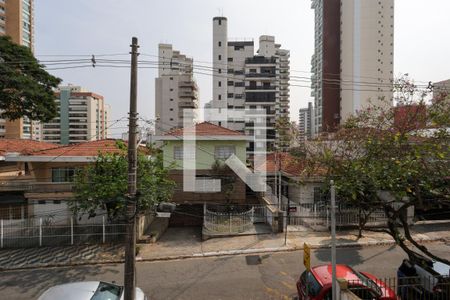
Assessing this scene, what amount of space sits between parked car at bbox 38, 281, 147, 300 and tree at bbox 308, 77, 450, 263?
20.4 ft

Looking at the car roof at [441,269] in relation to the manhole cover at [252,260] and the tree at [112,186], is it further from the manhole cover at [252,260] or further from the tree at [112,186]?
the tree at [112,186]

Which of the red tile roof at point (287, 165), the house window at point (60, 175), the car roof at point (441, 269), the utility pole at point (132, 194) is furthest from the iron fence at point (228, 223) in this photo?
the house window at point (60, 175)

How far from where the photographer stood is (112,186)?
480 inches

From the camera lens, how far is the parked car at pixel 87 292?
7.23 meters

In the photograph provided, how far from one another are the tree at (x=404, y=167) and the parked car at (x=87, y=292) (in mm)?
6213

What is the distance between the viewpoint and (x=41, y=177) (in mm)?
17188

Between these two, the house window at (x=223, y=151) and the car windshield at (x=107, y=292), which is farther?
the house window at (x=223, y=151)

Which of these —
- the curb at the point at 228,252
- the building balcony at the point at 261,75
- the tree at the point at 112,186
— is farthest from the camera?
the building balcony at the point at 261,75

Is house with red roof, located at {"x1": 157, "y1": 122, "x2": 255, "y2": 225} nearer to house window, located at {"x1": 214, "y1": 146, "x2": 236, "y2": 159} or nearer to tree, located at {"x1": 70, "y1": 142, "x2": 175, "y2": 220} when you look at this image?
house window, located at {"x1": 214, "y1": 146, "x2": 236, "y2": 159}

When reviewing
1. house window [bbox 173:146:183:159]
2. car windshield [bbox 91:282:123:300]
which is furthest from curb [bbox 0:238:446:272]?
house window [bbox 173:146:183:159]

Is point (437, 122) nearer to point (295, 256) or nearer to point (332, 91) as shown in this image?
point (295, 256)

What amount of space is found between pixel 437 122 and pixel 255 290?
6.95 m

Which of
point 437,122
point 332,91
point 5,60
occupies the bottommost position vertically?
point 437,122

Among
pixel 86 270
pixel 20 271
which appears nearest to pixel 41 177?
pixel 20 271
